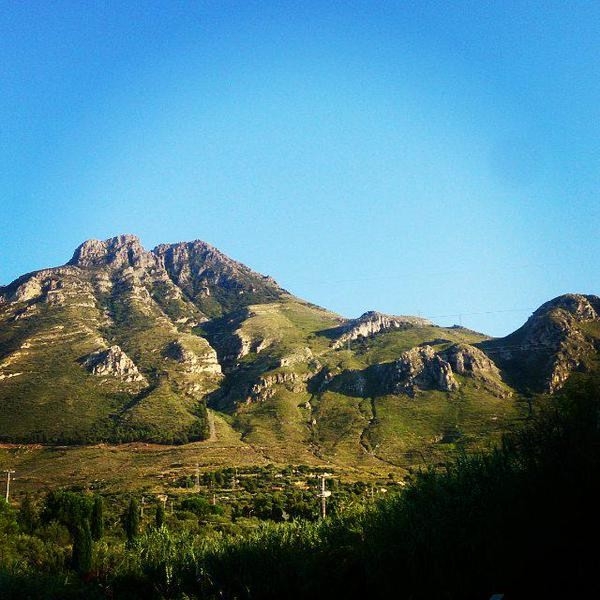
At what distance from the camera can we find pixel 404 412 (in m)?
185

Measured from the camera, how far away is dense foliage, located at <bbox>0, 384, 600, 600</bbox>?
1670 centimetres

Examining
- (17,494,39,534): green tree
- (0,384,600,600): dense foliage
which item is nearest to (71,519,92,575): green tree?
(0,384,600,600): dense foliage

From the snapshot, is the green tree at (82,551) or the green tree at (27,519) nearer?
the green tree at (82,551)

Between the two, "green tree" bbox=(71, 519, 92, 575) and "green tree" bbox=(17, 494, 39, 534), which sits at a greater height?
"green tree" bbox=(71, 519, 92, 575)

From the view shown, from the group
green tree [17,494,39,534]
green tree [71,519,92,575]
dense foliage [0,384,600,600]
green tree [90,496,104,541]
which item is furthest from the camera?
green tree [17,494,39,534]

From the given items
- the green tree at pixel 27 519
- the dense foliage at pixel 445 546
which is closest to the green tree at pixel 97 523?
the green tree at pixel 27 519

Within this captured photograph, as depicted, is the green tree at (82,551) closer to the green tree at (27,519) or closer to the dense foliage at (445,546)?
the dense foliage at (445,546)

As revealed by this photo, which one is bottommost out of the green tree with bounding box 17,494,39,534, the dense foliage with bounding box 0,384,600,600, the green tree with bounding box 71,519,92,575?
the green tree with bounding box 17,494,39,534

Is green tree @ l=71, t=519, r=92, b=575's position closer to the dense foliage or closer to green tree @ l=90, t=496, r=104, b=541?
the dense foliage

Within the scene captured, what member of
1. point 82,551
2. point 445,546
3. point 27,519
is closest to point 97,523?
point 27,519

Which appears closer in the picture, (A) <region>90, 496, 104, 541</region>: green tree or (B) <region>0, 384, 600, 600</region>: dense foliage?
(B) <region>0, 384, 600, 600</region>: dense foliage

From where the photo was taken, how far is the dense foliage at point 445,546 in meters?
16.7

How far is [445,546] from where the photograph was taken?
20.0 m

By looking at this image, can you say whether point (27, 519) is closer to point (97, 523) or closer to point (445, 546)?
point (97, 523)
